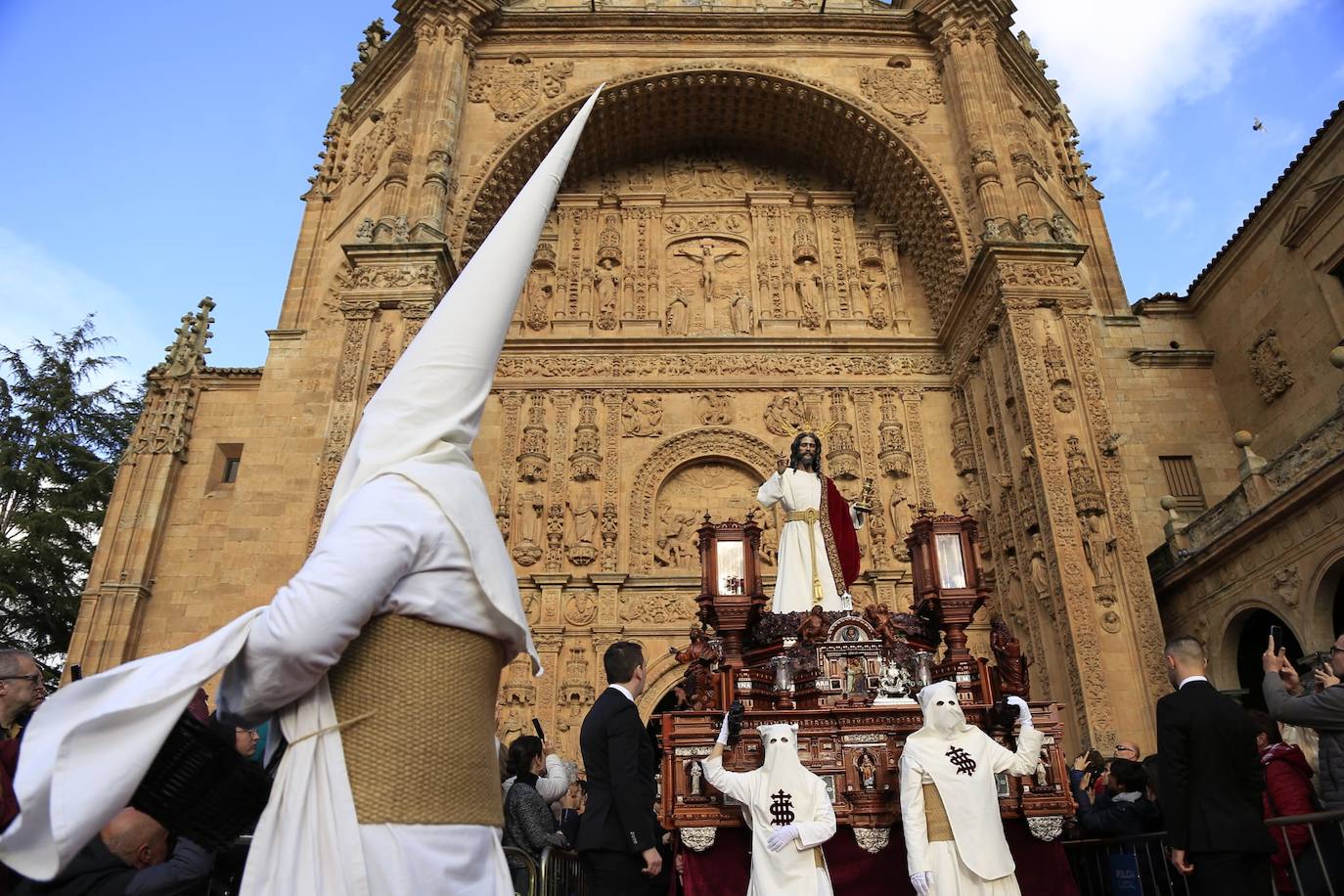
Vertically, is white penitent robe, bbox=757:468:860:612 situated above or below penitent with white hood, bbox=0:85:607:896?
above

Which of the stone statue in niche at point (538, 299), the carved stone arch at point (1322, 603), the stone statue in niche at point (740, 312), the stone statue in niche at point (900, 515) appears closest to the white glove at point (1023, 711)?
the carved stone arch at point (1322, 603)

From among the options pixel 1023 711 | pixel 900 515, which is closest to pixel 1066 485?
pixel 900 515

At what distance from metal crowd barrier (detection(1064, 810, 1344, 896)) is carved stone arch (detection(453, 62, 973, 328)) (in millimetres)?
10318

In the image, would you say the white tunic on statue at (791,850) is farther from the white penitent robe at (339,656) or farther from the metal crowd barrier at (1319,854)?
the white penitent robe at (339,656)

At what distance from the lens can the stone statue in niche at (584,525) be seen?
1342 centimetres

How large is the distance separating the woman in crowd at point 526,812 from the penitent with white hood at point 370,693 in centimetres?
308

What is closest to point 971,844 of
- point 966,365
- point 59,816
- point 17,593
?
point 59,816

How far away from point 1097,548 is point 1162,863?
20.8 ft

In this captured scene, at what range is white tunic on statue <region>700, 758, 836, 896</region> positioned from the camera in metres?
4.61

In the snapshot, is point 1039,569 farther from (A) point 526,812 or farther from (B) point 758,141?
(B) point 758,141

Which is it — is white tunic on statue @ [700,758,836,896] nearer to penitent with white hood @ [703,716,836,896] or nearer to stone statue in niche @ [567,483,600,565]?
penitent with white hood @ [703,716,836,896]

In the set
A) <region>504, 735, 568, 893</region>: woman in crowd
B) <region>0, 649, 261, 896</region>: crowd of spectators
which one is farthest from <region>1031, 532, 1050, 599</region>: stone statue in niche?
<region>0, 649, 261, 896</region>: crowd of spectators

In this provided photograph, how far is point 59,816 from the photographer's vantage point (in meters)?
1.34

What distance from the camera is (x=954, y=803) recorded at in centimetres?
471
